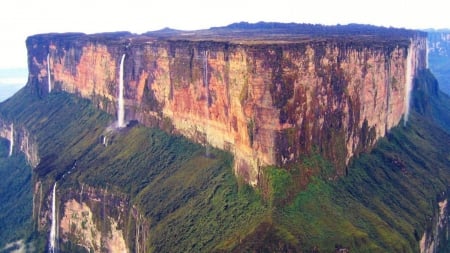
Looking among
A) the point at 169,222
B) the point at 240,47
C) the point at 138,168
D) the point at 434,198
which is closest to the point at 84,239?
the point at 138,168

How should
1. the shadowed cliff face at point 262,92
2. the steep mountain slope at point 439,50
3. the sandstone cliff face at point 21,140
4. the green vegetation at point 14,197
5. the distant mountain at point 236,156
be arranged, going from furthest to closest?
the steep mountain slope at point 439,50 < the sandstone cliff face at point 21,140 < the green vegetation at point 14,197 < the shadowed cliff face at point 262,92 < the distant mountain at point 236,156

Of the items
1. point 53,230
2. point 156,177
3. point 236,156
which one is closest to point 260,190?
point 236,156

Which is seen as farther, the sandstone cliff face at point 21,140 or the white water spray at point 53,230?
the sandstone cliff face at point 21,140

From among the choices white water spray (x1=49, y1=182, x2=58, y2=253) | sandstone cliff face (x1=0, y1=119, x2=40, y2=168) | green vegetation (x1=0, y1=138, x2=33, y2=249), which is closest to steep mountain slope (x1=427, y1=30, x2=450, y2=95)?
sandstone cliff face (x1=0, y1=119, x2=40, y2=168)

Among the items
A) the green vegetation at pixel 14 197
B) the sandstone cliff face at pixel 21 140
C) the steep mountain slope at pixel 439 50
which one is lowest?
the green vegetation at pixel 14 197

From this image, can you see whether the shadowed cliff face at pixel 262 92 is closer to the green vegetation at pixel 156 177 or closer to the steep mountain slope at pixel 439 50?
the green vegetation at pixel 156 177

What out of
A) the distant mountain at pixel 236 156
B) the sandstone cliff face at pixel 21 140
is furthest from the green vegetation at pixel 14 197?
the sandstone cliff face at pixel 21 140
